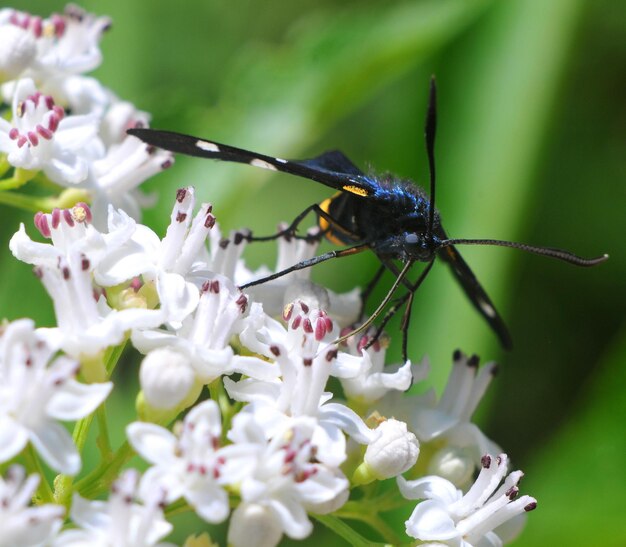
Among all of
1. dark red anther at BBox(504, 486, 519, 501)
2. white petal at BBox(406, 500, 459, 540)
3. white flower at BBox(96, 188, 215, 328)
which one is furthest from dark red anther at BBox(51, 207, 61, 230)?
dark red anther at BBox(504, 486, 519, 501)

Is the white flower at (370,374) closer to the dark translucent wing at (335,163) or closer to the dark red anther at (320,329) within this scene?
the dark red anther at (320,329)

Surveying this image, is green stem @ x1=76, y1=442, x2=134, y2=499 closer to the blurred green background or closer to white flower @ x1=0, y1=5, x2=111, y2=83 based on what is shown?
the blurred green background

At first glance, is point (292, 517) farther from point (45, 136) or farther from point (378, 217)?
point (45, 136)

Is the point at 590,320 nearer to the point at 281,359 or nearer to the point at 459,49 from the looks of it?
the point at 459,49

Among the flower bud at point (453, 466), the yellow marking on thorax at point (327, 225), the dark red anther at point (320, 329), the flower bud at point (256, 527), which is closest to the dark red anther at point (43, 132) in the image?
the yellow marking on thorax at point (327, 225)

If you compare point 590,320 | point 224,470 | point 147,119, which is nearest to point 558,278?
point 590,320

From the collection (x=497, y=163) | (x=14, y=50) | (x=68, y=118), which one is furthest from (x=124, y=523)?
(x=497, y=163)
